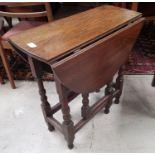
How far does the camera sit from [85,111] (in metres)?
1.40

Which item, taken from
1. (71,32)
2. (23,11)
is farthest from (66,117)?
(23,11)

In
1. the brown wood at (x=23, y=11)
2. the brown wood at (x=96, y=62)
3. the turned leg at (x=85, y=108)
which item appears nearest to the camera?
the brown wood at (x=96, y=62)

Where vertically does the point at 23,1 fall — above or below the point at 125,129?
above

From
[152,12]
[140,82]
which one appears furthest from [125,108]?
[152,12]

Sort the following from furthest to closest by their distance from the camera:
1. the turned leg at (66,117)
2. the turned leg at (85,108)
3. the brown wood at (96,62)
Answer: the turned leg at (85,108)
the turned leg at (66,117)
the brown wood at (96,62)

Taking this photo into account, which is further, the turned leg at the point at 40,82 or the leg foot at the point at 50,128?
the leg foot at the point at 50,128

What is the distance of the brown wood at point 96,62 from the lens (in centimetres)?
96

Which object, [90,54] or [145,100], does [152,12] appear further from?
[90,54]

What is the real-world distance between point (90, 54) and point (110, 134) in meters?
0.74

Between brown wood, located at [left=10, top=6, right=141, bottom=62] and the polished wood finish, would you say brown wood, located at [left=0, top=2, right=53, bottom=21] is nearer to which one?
the polished wood finish

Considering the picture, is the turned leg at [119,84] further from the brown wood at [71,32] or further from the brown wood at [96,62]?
the brown wood at [71,32]

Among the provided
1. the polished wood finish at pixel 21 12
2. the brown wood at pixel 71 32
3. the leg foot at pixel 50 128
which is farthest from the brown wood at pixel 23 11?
the leg foot at pixel 50 128

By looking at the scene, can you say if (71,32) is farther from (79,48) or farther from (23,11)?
(23,11)

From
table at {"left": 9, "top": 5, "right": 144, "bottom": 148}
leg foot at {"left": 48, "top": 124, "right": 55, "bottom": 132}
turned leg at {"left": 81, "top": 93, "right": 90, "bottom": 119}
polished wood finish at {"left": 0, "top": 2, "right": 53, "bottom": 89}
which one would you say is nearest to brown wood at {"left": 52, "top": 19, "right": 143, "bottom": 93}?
table at {"left": 9, "top": 5, "right": 144, "bottom": 148}
